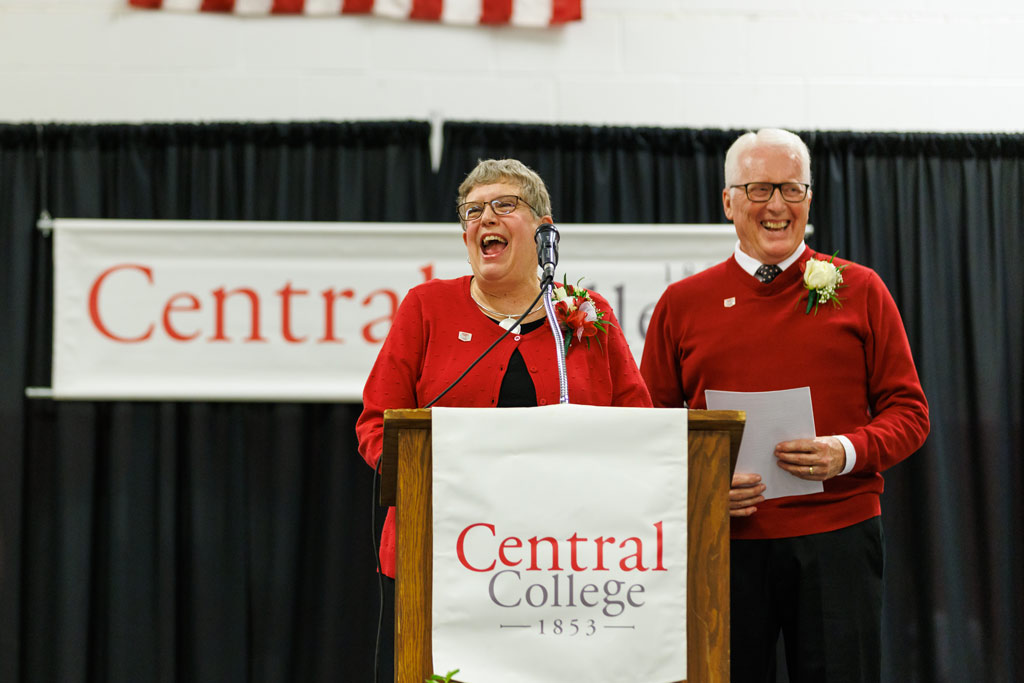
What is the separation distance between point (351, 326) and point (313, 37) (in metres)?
1.13

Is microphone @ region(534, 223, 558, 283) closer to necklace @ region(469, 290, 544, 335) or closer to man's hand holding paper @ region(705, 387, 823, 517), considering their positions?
necklace @ region(469, 290, 544, 335)

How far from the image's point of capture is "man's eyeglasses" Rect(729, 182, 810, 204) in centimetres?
227

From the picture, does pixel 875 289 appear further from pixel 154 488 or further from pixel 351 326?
pixel 154 488

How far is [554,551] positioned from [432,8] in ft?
8.61

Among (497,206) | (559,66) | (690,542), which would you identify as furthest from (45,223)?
(690,542)

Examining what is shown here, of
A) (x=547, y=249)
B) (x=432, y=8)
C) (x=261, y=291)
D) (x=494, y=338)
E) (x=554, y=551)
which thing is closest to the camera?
(x=554, y=551)

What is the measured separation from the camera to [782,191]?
2.27 metres

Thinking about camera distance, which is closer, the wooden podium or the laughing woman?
the wooden podium

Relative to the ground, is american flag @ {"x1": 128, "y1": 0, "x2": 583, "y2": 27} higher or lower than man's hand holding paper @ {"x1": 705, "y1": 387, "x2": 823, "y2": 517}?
higher

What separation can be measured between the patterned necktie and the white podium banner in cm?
88

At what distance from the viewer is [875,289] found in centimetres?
224

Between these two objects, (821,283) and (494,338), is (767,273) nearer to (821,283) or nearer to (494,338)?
(821,283)

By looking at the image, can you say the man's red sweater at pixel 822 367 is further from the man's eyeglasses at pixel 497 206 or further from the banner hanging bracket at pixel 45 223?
the banner hanging bracket at pixel 45 223

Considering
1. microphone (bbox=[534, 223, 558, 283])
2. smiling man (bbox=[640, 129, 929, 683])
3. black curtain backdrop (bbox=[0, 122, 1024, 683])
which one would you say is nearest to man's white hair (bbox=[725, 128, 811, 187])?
smiling man (bbox=[640, 129, 929, 683])
